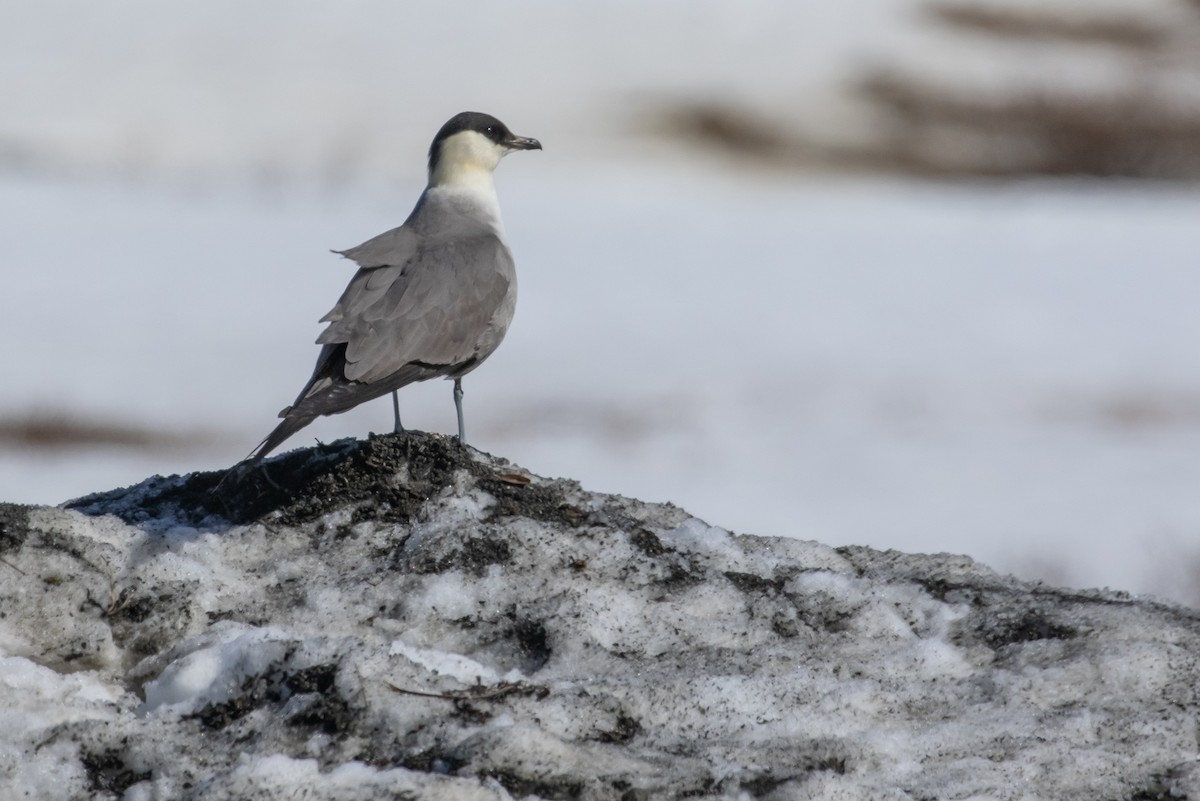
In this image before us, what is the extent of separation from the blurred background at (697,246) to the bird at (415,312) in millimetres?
3596

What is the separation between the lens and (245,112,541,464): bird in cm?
500

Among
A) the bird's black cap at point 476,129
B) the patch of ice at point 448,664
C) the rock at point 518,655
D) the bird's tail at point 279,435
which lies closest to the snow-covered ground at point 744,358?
the bird's black cap at point 476,129

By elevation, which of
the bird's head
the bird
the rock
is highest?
the bird's head

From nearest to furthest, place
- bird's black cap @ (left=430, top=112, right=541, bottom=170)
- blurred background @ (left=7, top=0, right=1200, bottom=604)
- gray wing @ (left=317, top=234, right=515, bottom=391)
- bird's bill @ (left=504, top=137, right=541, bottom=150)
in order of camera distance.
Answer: gray wing @ (left=317, top=234, right=515, bottom=391) → bird's black cap @ (left=430, top=112, right=541, bottom=170) → bird's bill @ (left=504, top=137, right=541, bottom=150) → blurred background @ (left=7, top=0, right=1200, bottom=604)

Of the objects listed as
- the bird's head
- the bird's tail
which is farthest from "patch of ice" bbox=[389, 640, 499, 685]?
the bird's head

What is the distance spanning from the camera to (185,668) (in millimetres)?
3688

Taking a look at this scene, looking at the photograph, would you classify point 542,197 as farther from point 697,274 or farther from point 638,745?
point 638,745

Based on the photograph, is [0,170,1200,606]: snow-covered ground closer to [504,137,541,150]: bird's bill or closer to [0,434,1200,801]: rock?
[504,137,541,150]: bird's bill

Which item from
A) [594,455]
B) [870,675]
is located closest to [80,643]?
[870,675]

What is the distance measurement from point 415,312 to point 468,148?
1.63 m

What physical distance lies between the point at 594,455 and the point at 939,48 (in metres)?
18.9

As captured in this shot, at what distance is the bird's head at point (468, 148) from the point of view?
677 centimetres

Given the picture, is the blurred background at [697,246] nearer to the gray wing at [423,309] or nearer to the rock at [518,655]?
the gray wing at [423,309]

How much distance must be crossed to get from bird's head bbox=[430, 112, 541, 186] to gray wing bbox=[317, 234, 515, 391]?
32.4 inches
